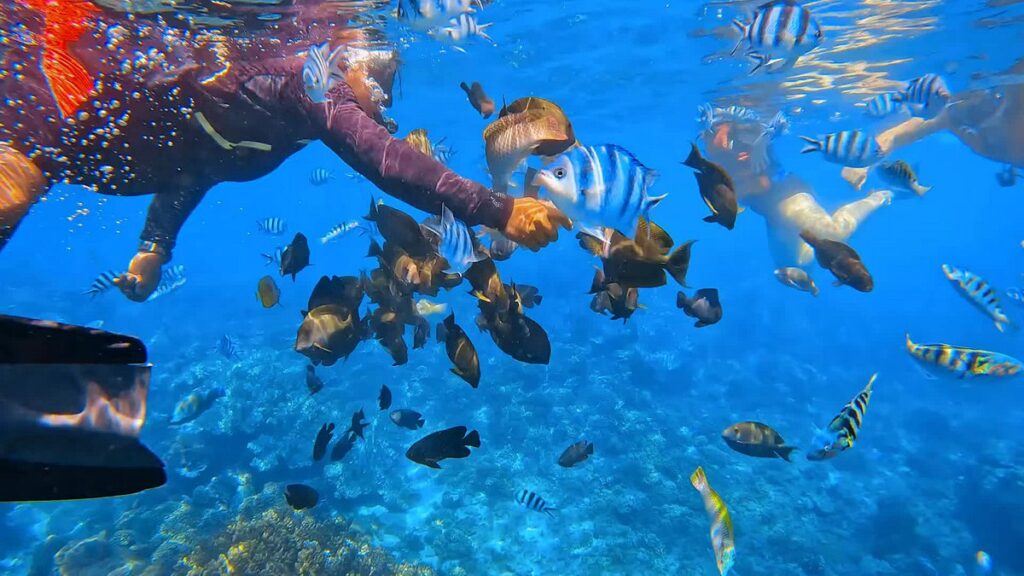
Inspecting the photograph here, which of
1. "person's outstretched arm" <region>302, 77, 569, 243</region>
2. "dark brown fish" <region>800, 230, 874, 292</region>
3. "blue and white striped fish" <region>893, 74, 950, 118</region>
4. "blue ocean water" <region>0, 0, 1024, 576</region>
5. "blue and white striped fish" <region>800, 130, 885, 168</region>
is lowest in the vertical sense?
"blue ocean water" <region>0, 0, 1024, 576</region>

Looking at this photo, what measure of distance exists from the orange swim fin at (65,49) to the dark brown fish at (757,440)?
7507 mm

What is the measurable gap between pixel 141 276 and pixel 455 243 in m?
4.81

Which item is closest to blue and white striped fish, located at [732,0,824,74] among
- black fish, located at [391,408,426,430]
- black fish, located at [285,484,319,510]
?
black fish, located at [391,408,426,430]

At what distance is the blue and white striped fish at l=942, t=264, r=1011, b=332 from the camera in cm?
582

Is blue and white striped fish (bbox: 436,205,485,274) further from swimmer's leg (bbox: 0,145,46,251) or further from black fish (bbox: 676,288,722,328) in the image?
swimmer's leg (bbox: 0,145,46,251)

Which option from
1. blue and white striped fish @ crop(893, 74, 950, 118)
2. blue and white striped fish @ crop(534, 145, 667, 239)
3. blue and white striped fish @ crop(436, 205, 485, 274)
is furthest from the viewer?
blue and white striped fish @ crop(893, 74, 950, 118)

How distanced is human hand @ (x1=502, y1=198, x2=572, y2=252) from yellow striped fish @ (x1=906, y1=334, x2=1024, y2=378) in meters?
4.98

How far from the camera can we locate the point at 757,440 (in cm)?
487

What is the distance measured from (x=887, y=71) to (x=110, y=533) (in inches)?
1179

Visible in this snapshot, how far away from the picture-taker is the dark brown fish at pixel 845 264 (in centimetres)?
438

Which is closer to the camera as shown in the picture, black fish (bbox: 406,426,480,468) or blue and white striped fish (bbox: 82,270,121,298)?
black fish (bbox: 406,426,480,468)

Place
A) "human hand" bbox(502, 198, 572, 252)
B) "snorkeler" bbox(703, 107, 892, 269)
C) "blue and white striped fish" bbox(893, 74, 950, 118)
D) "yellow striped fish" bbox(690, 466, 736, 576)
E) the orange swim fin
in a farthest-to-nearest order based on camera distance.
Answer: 1. "snorkeler" bbox(703, 107, 892, 269)
2. "blue and white striped fish" bbox(893, 74, 950, 118)
3. the orange swim fin
4. "yellow striped fish" bbox(690, 466, 736, 576)
5. "human hand" bbox(502, 198, 572, 252)

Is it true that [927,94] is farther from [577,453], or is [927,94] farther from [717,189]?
[577,453]

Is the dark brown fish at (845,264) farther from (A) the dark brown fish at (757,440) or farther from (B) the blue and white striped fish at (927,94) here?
(B) the blue and white striped fish at (927,94)
